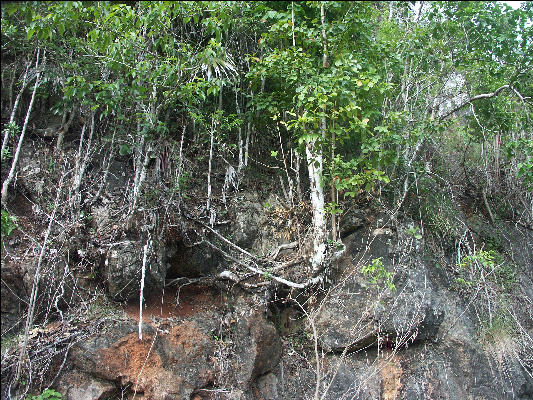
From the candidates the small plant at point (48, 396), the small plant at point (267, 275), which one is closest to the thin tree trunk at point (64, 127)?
the small plant at point (48, 396)

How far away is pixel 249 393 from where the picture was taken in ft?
12.6

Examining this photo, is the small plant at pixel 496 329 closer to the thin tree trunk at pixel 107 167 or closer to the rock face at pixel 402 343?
the rock face at pixel 402 343

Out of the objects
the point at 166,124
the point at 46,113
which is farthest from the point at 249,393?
the point at 46,113

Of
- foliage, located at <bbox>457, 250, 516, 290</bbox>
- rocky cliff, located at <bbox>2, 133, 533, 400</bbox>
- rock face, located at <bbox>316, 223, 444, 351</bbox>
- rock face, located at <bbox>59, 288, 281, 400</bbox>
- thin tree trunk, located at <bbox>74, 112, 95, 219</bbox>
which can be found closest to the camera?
rock face, located at <bbox>59, 288, 281, 400</bbox>

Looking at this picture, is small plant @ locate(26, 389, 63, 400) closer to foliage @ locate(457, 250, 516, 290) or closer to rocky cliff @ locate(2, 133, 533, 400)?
rocky cliff @ locate(2, 133, 533, 400)

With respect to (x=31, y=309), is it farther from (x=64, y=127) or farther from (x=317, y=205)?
(x=317, y=205)

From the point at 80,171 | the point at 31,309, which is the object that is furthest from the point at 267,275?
the point at 80,171

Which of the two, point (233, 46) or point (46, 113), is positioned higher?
point (233, 46)

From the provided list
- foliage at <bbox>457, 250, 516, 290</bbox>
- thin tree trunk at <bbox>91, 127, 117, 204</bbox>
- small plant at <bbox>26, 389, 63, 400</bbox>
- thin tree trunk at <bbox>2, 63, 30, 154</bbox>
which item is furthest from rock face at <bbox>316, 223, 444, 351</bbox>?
thin tree trunk at <bbox>2, 63, 30, 154</bbox>

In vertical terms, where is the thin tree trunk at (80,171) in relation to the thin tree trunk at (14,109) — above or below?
below

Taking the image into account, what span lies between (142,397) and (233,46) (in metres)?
4.18

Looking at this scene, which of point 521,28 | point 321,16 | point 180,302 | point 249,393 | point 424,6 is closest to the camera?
point 249,393

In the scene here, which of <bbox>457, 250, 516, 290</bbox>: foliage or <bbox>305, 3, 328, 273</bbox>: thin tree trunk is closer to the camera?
<bbox>305, 3, 328, 273</bbox>: thin tree trunk

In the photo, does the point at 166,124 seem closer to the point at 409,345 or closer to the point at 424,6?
the point at 409,345
